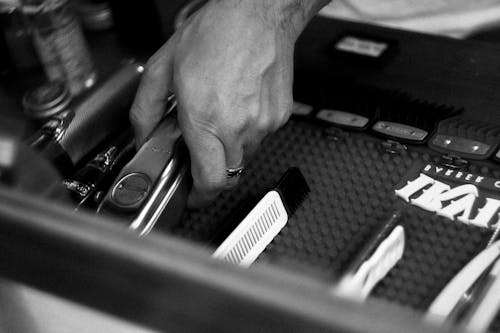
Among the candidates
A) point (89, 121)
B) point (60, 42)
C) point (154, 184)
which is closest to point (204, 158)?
point (154, 184)

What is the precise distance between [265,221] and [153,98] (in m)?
0.16

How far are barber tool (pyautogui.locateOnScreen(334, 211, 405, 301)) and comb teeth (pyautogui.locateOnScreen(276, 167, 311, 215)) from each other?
3.1 inches

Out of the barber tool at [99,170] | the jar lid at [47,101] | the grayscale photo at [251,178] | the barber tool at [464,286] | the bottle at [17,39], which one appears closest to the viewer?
the grayscale photo at [251,178]

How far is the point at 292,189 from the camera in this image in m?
0.53

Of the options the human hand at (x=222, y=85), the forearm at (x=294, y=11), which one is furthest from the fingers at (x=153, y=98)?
the forearm at (x=294, y=11)

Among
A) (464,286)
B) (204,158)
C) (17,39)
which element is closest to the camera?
(464,286)

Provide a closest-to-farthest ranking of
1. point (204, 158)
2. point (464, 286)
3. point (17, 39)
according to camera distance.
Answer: point (464, 286) → point (204, 158) → point (17, 39)

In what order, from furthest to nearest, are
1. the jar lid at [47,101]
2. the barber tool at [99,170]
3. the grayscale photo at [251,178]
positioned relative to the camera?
the jar lid at [47,101]
the barber tool at [99,170]
the grayscale photo at [251,178]

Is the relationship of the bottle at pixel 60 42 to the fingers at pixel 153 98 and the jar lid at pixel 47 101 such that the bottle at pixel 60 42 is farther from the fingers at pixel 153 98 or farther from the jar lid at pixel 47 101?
the fingers at pixel 153 98

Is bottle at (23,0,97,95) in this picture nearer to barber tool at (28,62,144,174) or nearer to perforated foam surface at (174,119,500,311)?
barber tool at (28,62,144,174)


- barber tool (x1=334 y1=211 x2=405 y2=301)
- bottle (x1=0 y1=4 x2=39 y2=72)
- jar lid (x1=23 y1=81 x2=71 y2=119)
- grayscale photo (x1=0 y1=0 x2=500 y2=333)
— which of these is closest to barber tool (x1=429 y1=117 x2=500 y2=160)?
grayscale photo (x1=0 y1=0 x2=500 y2=333)

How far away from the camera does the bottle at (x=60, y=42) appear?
751 millimetres

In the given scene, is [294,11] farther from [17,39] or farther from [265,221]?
[17,39]

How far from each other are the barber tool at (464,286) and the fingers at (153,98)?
11.1 inches
